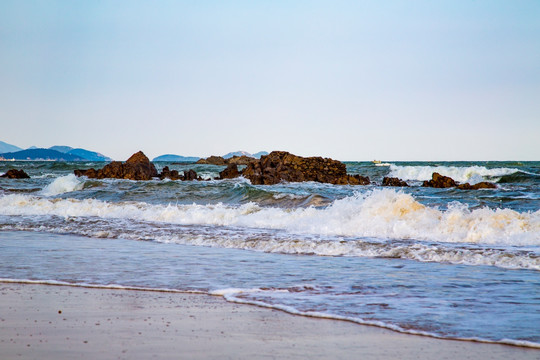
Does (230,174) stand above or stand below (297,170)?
below

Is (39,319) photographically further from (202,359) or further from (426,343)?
(426,343)

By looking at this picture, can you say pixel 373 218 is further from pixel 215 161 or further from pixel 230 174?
pixel 215 161

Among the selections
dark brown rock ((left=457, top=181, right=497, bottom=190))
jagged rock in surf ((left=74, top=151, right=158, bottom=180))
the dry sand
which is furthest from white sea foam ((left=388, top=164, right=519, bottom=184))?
the dry sand

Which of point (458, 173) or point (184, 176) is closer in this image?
point (184, 176)

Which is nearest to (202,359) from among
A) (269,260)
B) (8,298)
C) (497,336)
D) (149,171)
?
(497,336)

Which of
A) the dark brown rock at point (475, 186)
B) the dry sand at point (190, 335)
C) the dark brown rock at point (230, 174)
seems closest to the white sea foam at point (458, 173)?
the dark brown rock at point (475, 186)

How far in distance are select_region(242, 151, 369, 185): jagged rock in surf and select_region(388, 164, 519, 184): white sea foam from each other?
31.4 feet

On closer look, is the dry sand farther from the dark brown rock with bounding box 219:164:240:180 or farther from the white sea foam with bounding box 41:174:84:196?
the dark brown rock with bounding box 219:164:240:180

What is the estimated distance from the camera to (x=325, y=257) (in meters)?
9.05

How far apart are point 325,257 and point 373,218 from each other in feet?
11.8

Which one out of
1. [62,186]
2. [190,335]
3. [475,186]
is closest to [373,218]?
[190,335]

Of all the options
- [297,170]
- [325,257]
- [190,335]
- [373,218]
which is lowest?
[325,257]

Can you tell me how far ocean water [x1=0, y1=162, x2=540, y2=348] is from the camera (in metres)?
5.39

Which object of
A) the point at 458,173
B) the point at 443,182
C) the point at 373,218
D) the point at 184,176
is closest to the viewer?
the point at 373,218
